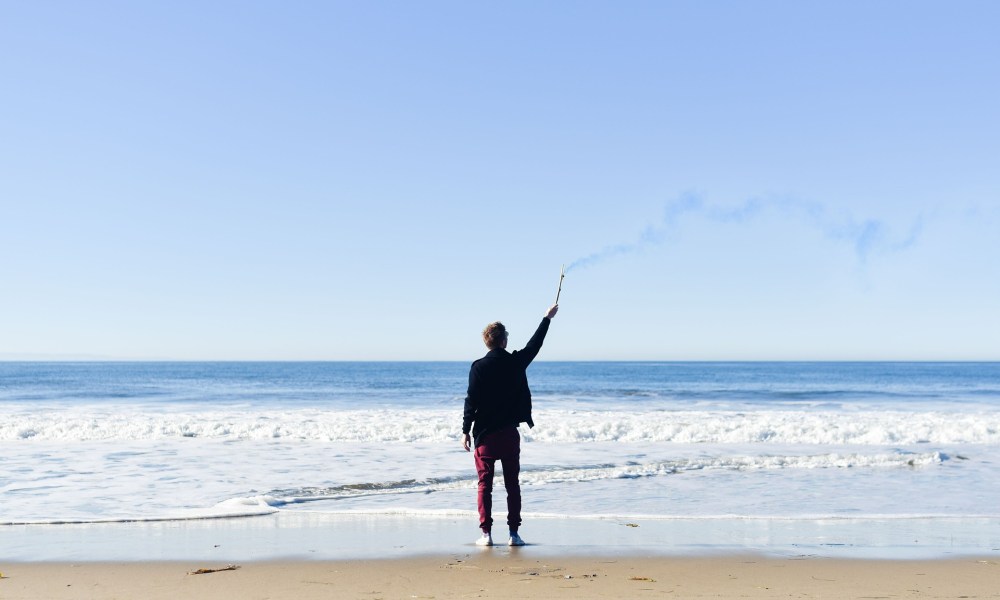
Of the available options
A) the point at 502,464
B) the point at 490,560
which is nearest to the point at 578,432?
the point at 502,464

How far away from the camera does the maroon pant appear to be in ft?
20.5

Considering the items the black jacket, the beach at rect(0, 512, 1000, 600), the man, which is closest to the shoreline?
the beach at rect(0, 512, 1000, 600)

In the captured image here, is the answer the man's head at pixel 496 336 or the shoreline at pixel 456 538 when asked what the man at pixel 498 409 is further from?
the shoreline at pixel 456 538

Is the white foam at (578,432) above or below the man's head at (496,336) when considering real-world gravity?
below

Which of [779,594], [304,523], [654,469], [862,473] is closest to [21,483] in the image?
[304,523]

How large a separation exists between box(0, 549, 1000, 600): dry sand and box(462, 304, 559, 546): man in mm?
482

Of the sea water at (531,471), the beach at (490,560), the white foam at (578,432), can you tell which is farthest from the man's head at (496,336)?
the white foam at (578,432)

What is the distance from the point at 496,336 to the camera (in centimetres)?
622

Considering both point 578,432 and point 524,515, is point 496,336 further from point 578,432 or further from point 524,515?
point 578,432

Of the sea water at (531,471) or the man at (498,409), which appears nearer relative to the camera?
the man at (498,409)

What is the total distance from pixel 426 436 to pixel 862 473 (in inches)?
325

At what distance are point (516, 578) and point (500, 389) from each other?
4.87 ft

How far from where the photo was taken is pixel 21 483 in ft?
32.7

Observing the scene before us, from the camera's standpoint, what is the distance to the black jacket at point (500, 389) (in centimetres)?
611
